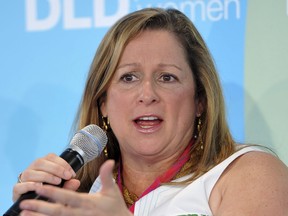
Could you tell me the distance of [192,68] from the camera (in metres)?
1.89

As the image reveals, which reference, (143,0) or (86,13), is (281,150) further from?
(86,13)

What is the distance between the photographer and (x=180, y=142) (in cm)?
186

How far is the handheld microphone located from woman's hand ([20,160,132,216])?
11cm

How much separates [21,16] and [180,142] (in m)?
0.82

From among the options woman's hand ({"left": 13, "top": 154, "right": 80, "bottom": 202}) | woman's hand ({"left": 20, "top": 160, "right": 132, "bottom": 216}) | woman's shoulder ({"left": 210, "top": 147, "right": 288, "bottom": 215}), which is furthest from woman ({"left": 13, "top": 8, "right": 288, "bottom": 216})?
woman's hand ({"left": 20, "top": 160, "right": 132, "bottom": 216})

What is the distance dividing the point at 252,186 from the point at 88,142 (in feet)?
1.43

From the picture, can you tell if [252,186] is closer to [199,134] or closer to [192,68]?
[199,134]

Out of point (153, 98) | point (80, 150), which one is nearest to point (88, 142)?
point (80, 150)

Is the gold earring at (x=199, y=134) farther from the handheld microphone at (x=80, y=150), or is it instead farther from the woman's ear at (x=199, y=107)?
the handheld microphone at (x=80, y=150)

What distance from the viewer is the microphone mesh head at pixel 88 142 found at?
1450 mm

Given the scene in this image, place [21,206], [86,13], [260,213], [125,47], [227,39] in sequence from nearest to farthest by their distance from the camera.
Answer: [21,206] → [260,213] → [125,47] → [227,39] → [86,13]

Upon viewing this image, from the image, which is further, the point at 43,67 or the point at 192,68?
the point at 43,67

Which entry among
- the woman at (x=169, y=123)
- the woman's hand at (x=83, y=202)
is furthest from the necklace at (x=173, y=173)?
the woman's hand at (x=83, y=202)

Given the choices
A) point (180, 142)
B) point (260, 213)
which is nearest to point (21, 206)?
point (260, 213)
